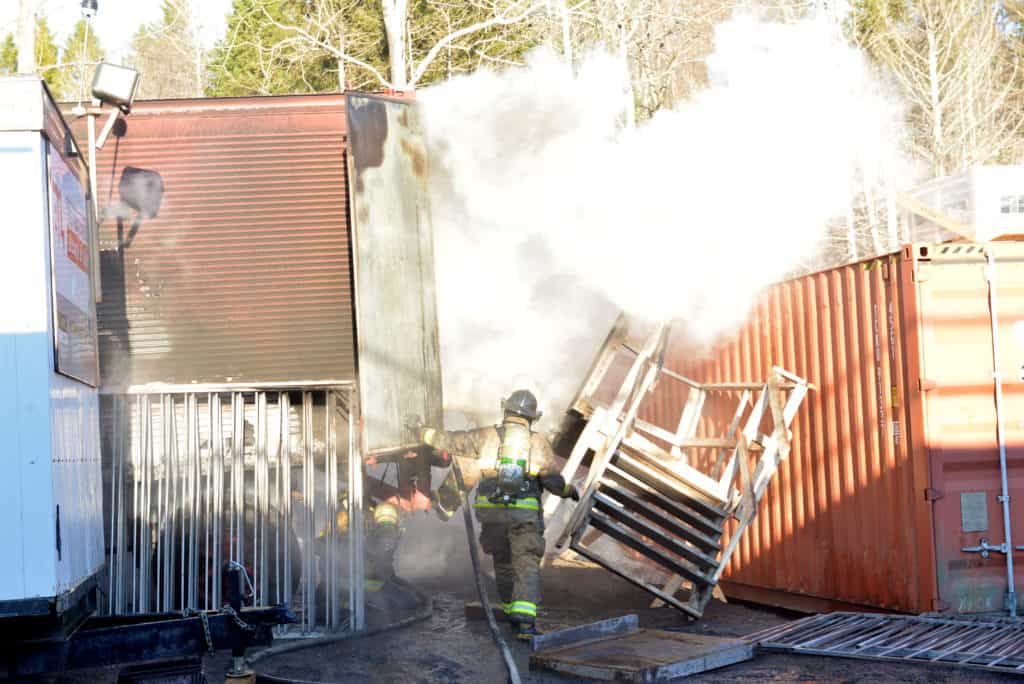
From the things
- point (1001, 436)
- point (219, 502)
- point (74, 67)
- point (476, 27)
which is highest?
point (74, 67)

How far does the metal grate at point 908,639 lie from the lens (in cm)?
673

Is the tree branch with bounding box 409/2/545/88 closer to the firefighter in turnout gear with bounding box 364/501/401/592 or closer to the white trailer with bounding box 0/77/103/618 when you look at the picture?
the firefighter in turnout gear with bounding box 364/501/401/592

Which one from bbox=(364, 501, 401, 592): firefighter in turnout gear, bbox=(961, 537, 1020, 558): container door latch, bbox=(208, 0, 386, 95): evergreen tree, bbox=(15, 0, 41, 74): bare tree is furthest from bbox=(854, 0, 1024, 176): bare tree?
bbox=(364, 501, 401, 592): firefighter in turnout gear

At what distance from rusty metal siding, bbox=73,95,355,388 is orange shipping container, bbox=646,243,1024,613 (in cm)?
402

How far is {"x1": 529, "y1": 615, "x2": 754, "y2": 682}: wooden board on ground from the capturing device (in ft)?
22.1

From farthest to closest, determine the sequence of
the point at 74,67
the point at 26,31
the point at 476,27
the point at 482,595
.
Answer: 1. the point at 74,67
2. the point at 476,27
3. the point at 26,31
4. the point at 482,595

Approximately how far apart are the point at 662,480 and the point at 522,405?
1.61 m

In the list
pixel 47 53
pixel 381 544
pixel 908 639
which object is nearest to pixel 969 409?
pixel 908 639

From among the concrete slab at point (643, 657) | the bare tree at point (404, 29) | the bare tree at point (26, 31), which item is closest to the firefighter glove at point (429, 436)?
the concrete slab at point (643, 657)

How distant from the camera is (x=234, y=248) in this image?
Answer: 8.74 meters

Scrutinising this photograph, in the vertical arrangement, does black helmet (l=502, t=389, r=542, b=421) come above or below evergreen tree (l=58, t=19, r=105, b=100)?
below

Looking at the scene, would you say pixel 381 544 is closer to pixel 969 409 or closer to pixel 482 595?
pixel 482 595

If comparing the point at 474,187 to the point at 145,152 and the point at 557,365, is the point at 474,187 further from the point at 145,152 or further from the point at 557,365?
the point at 145,152

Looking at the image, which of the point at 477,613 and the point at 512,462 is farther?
the point at 477,613
